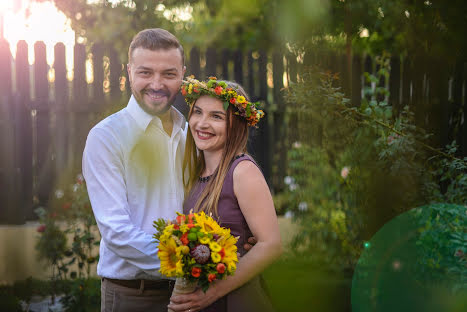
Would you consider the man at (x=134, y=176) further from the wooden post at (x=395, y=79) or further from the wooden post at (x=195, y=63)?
the wooden post at (x=395, y=79)

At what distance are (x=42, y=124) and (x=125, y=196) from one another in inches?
115

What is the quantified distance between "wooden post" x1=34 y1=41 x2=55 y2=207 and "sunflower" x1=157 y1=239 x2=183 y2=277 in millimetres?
3278

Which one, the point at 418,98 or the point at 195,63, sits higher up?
the point at 195,63

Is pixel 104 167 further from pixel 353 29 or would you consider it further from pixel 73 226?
pixel 73 226

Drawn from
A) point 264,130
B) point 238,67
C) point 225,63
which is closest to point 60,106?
point 225,63

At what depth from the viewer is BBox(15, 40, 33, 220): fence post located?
4.52 meters

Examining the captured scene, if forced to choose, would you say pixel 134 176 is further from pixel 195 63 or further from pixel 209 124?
pixel 195 63

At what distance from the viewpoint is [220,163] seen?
6.89ft

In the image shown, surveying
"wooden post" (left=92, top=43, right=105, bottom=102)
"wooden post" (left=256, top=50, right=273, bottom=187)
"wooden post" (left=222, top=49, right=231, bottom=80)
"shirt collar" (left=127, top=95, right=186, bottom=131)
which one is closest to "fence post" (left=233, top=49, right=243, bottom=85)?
"wooden post" (left=222, top=49, right=231, bottom=80)

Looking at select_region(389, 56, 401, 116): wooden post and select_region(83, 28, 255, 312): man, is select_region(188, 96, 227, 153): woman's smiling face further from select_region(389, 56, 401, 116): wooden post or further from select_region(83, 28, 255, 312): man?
select_region(389, 56, 401, 116): wooden post

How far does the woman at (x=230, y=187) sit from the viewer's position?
1.90 meters

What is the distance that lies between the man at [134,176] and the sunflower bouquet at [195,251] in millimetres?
364

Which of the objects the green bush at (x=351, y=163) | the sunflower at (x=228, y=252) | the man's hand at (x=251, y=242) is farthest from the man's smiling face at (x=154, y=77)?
the sunflower at (x=228, y=252)

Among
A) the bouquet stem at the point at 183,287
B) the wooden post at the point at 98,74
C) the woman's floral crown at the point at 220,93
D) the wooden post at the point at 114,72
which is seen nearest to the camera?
the bouquet stem at the point at 183,287
